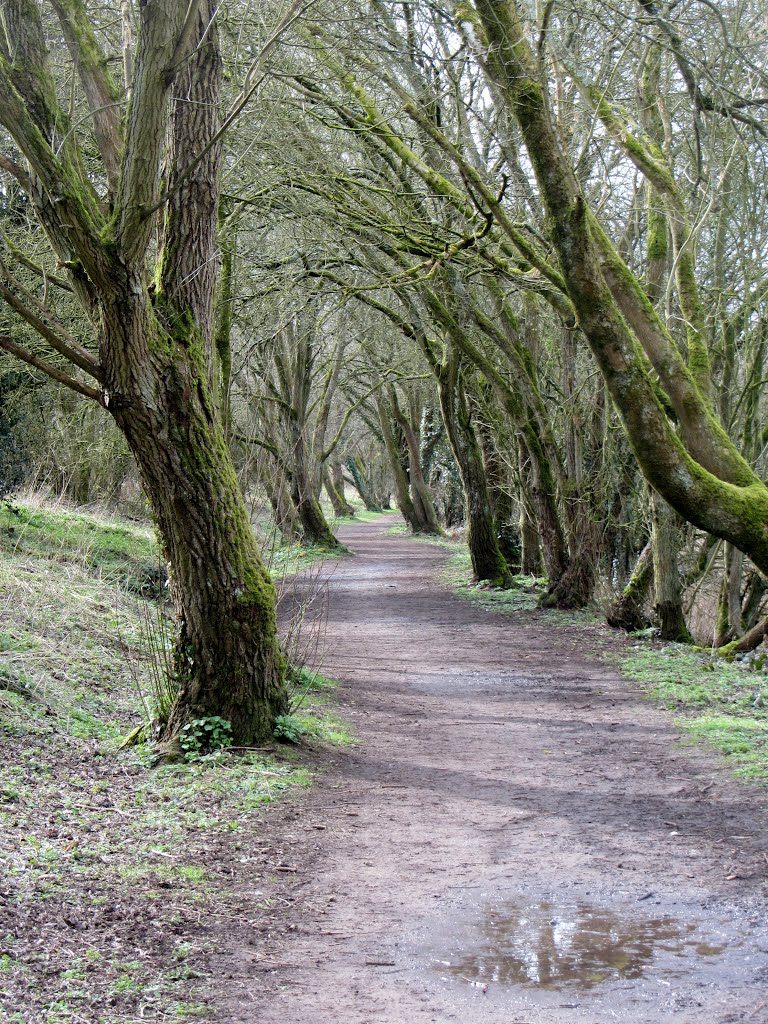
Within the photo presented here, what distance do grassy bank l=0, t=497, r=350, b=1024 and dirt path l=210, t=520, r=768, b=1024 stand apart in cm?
25

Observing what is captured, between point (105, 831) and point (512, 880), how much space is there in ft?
6.90

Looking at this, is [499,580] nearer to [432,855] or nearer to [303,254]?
[303,254]

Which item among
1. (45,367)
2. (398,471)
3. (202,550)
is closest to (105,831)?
(202,550)

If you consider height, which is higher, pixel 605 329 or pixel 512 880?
pixel 605 329

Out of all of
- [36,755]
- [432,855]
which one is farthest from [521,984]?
[36,755]

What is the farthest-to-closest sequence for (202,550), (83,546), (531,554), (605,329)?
(531,554)
(83,546)
(605,329)
(202,550)

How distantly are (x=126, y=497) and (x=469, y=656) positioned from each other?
14.6m

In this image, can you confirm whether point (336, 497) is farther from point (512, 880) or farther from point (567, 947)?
point (567, 947)

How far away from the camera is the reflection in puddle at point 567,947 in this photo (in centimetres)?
379

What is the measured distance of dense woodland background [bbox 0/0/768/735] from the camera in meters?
6.22

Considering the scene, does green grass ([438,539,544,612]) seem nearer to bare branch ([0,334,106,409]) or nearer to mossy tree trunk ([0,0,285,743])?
mossy tree trunk ([0,0,285,743])

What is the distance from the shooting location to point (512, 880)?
485 cm

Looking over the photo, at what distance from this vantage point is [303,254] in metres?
13.3

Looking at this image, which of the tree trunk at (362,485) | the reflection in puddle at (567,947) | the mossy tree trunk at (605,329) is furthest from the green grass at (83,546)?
the tree trunk at (362,485)
